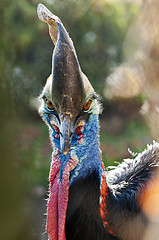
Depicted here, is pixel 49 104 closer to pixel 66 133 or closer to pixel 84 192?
pixel 66 133

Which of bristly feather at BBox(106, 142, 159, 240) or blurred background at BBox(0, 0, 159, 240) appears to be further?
blurred background at BBox(0, 0, 159, 240)

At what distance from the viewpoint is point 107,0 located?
20.9 feet

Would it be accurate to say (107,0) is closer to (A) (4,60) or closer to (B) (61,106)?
(B) (61,106)

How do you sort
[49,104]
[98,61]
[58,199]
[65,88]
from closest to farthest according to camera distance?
[65,88] < [49,104] < [58,199] < [98,61]

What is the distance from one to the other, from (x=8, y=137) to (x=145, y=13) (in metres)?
1.88

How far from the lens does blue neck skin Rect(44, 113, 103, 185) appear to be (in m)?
1.34

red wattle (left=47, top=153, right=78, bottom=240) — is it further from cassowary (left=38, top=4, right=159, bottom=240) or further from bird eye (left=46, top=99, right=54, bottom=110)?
bird eye (left=46, top=99, right=54, bottom=110)

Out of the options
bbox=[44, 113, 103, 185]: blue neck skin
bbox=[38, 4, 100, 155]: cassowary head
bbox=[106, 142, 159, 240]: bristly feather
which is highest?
bbox=[38, 4, 100, 155]: cassowary head

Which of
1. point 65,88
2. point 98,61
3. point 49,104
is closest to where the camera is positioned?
point 65,88

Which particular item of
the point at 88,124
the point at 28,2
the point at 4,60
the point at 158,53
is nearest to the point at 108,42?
the point at 28,2

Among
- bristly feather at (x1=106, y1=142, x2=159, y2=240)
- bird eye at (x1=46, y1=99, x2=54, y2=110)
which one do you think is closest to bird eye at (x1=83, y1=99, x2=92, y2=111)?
bird eye at (x1=46, y1=99, x2=54, y2=110)

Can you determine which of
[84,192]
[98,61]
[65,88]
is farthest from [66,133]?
[98,61]

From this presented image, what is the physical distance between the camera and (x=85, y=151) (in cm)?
136

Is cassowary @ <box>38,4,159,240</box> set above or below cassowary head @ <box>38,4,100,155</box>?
below
